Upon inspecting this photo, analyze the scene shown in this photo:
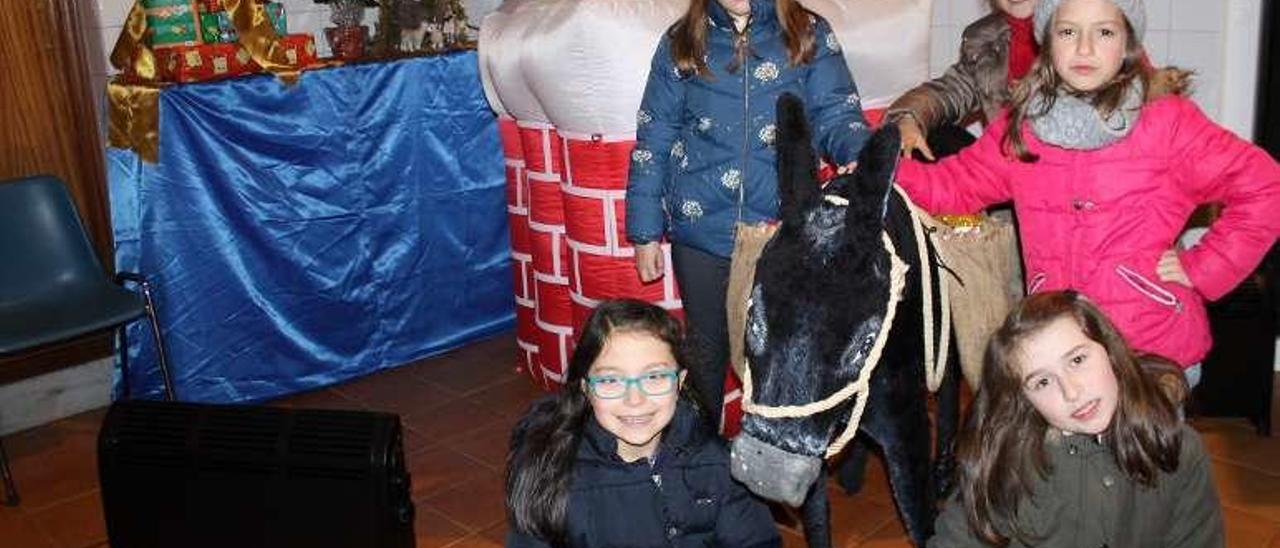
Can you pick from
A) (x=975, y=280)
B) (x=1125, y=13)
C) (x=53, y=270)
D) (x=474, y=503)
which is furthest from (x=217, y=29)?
(x=1125, y=13)

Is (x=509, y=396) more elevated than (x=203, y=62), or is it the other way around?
(x=203, y=62)

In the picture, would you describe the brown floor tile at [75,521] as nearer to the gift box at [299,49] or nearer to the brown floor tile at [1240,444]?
the gift box at [299,49]

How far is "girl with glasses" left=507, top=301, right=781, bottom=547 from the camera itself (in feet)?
5.98

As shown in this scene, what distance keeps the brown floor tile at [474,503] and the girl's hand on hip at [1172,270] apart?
5.50 feet

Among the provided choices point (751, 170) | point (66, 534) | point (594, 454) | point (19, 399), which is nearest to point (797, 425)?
point (594, 454)

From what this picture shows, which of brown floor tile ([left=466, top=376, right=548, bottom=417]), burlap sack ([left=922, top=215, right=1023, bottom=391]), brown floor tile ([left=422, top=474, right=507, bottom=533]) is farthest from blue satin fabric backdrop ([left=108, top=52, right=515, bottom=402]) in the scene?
burlap sack ([left=922, top=215, right=1023, bottom=391])

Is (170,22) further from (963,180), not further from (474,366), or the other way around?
(963,180)

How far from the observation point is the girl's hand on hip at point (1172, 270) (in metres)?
2.03

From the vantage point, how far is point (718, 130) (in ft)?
8.21

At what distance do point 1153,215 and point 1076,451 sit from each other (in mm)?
493

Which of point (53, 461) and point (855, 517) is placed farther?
point (53, 461)

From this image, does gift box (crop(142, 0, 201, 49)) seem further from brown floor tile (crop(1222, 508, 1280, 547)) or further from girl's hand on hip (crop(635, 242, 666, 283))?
brown floor tile (crop(1222, 508, 1280, 547))

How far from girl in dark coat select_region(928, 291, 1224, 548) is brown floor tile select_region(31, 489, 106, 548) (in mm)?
2244

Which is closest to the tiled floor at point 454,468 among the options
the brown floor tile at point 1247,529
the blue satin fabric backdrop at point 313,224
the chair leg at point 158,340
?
the brown floor tile at point 1247,529
